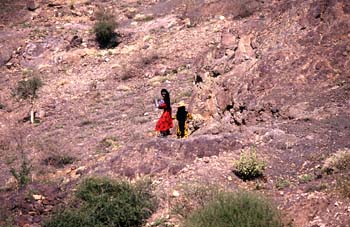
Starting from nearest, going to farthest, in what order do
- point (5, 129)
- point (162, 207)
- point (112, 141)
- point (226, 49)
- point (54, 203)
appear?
point (162, 207), point (54, 203), point (226, 49), point (112, 141), point (5, 129)

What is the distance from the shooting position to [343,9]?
1030cm

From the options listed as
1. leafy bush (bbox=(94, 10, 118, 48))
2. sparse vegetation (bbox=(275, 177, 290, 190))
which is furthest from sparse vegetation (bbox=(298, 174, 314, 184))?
→ leafy bush (bbox=(94, 10, 118, 48))

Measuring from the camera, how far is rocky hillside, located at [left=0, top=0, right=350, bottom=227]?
7.91m

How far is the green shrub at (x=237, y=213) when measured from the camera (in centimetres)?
571

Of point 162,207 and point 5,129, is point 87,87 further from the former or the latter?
point 162,207

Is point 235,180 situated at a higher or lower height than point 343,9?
lower

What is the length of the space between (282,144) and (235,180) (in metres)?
1.25

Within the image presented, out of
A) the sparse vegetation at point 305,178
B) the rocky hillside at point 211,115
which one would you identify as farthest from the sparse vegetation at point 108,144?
the sparse vegetation at point 305,178

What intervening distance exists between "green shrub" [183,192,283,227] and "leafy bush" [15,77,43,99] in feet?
43.5

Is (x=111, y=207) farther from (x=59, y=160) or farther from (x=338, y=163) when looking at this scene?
(x=59, y=160)

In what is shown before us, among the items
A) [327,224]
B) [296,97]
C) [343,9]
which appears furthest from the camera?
[343,9]

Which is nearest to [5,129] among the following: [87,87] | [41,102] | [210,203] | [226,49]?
[41,102]

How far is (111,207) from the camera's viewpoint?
754 cm

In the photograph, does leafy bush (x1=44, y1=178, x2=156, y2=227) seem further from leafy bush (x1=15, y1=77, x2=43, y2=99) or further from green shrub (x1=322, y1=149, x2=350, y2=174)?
leafy bush (x1=15, y1=77, x2=43, y2=99)
